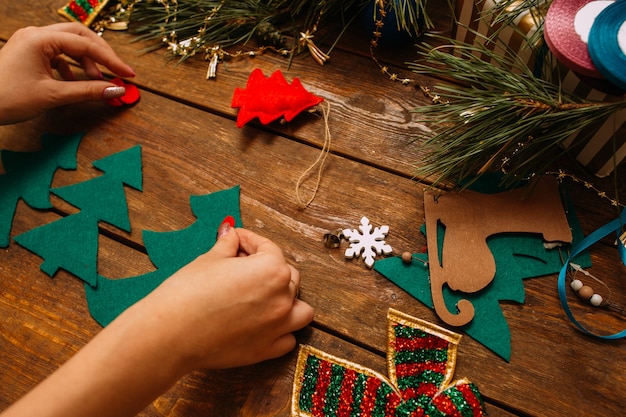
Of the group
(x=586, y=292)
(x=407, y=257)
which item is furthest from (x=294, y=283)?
(x=586, y=292)

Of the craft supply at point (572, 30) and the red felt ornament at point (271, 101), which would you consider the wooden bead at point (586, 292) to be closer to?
the craft supply at point (572, 30)

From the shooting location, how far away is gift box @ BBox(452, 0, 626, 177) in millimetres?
772

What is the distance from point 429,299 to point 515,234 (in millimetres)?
191

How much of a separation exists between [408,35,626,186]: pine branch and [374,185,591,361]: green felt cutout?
107 mm

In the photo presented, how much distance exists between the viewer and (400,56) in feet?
3.31

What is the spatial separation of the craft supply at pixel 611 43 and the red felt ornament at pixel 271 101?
0.48 m

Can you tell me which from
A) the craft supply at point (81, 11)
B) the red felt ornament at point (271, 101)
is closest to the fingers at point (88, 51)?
the craft supply at point (81, 11)

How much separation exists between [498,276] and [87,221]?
28.8 inches

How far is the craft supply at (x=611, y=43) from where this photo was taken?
0.67 m

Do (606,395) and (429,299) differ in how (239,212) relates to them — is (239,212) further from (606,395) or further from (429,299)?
(606,395)

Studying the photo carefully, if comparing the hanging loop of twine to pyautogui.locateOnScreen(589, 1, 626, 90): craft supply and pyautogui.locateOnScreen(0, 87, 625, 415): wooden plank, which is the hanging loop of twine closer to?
pyautogui.locateOnScreen(0, 87, 625, 415): wooden plank

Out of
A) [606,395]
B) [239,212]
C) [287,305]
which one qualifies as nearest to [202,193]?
Answer: [239,212]

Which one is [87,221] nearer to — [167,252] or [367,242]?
[167,252]

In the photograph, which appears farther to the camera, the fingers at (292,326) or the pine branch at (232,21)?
the pine branch at (232,21)
